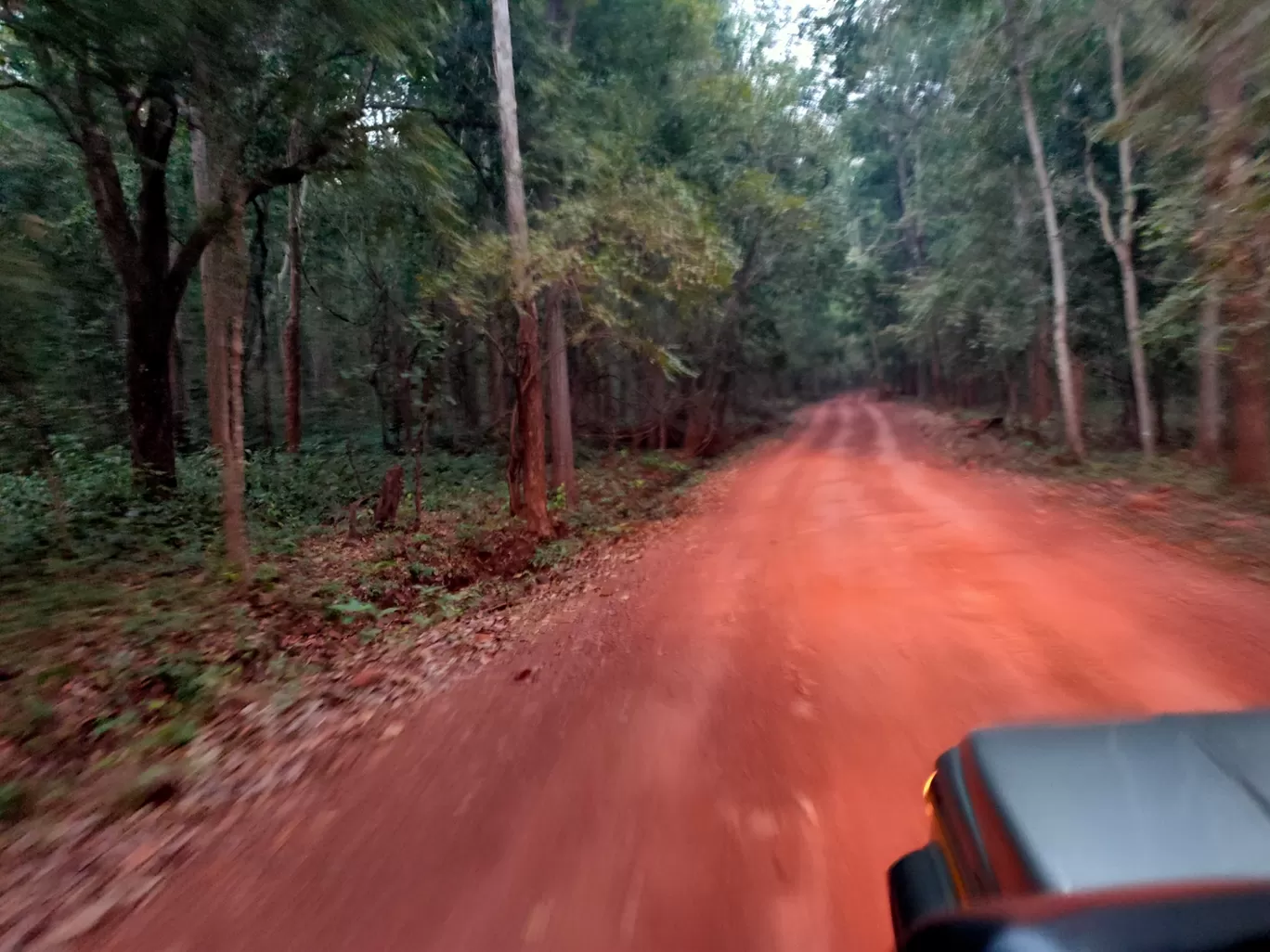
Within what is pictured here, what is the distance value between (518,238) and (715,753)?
8.98 meters

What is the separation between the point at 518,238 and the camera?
465 inches

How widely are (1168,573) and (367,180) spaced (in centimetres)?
1165

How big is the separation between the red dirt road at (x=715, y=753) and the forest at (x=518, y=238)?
2.67 meters

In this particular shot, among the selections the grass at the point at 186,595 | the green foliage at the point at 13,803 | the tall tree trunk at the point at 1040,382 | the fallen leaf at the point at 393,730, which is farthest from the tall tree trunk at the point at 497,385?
the green foliage at the point at 13,803

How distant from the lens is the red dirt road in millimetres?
3350

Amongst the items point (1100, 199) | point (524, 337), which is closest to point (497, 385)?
point (524, 337)

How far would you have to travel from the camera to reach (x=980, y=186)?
20.9m

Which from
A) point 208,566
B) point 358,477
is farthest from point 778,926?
point 358,477

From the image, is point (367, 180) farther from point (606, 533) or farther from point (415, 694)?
point (415, 694)

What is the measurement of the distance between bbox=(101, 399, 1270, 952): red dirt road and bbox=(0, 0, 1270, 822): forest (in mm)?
2674

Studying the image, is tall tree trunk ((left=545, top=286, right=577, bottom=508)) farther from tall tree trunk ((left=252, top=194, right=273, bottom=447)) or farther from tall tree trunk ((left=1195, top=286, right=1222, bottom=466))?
tall tree trunk ((left=1195, top=286, right=1222, bottom=466))

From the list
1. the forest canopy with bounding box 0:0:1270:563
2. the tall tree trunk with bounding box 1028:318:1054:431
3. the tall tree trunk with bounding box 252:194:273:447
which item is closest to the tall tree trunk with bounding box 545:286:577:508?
the forest canopy with bounding box 0:0:1270:563

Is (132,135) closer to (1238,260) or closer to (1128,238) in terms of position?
(1238,260)

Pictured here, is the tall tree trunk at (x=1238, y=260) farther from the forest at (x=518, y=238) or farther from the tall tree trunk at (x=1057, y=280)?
the tall tree trunk at (x=1057, y=280)
